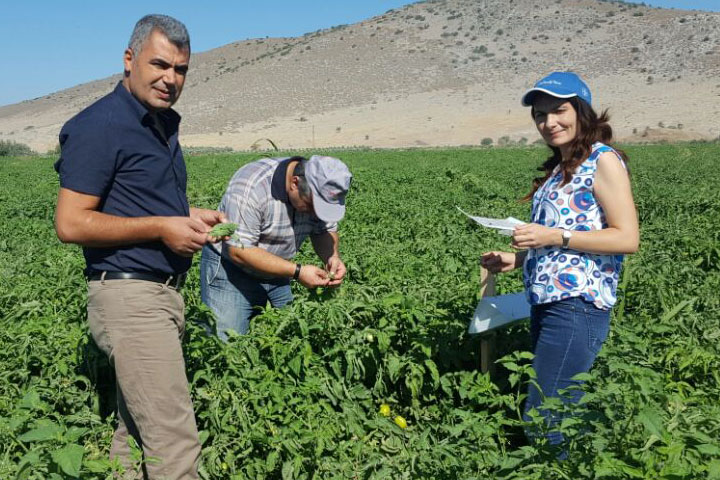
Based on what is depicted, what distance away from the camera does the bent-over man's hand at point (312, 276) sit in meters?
4.12

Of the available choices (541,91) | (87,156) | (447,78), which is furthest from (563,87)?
(447,78)

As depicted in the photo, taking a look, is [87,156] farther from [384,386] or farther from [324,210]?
[384,386]

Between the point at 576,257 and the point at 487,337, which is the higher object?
the point at 576,257

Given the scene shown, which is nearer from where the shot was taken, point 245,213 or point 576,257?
point 576,257

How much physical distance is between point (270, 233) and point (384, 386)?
122 cm

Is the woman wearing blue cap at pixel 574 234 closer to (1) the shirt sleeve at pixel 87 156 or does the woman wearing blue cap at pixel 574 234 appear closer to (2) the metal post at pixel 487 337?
(2) the metal post at pixel 487 337

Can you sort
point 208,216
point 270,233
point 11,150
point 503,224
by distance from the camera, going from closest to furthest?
point 503,224, point 208,216, point 270,233, point 11,150

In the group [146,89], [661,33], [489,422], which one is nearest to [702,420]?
[489,422]

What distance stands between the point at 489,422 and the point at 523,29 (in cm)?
9369

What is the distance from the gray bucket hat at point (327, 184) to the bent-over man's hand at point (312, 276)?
0.50m

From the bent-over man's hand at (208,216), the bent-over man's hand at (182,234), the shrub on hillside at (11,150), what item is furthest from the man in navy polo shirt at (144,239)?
the shrub on hillside at (11,150)

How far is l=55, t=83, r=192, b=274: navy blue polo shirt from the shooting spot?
2.62 m

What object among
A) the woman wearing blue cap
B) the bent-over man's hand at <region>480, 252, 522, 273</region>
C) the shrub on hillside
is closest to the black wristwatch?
the woman wearing blue cap

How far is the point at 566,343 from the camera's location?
2922 millimetres
